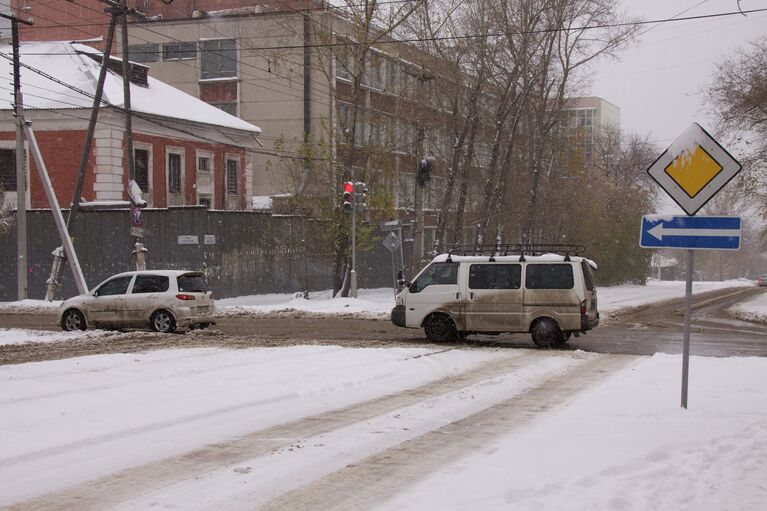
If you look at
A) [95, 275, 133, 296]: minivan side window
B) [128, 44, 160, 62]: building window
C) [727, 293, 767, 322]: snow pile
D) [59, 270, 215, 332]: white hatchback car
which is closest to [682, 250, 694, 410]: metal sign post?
[59, 270, 215, 332]: white hatchback car

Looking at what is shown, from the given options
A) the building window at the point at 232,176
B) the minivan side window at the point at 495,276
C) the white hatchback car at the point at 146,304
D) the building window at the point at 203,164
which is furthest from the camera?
the building window at the point at 232,176

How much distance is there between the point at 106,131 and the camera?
36.0 meters

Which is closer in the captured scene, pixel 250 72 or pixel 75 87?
pixel 75 87

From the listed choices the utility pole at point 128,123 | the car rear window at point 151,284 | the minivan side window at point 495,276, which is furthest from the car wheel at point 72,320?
the minivan side window at point 495,276

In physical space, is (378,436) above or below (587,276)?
below

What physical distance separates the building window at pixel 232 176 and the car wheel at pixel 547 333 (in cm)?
2983

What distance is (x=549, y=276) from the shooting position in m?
16.5

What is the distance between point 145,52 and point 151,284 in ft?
122

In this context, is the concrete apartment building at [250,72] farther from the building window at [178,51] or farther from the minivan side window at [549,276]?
the minivan side window at [549,276]

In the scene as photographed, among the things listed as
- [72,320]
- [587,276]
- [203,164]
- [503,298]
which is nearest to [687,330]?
[587,276]

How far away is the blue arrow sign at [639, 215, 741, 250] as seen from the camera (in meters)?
8.45

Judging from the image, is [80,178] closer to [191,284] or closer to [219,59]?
[191,284]

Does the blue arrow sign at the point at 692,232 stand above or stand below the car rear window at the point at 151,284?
above

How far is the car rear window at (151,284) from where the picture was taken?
64.7 feet
